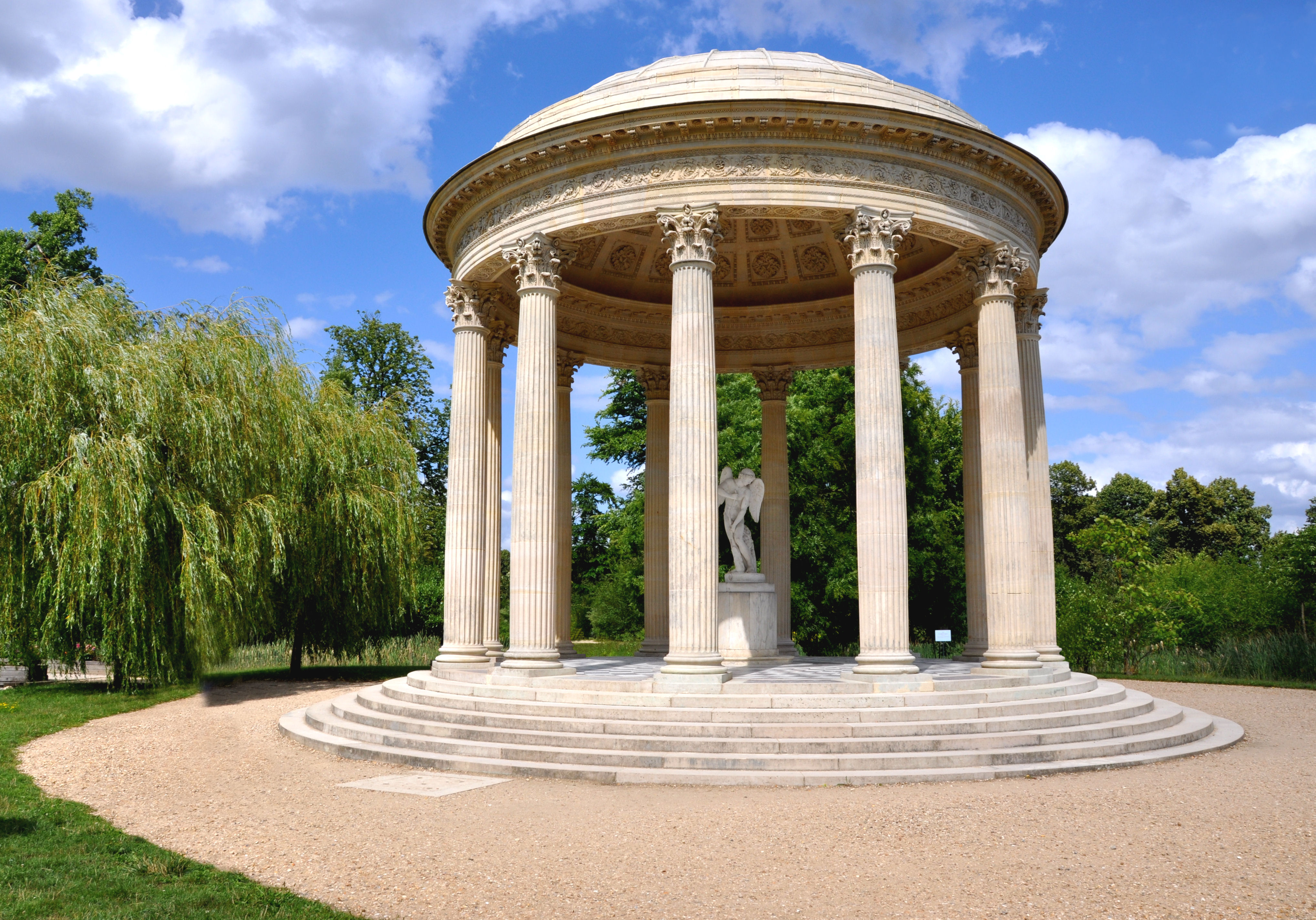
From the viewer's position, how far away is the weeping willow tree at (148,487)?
30047 millimetres

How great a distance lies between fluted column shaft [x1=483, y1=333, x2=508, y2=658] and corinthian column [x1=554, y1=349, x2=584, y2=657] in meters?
3.15

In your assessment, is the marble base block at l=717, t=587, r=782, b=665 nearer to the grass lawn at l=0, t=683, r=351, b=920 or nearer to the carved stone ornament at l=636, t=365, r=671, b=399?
the carved stone ornament at l=636, t=365, r=671, b=399

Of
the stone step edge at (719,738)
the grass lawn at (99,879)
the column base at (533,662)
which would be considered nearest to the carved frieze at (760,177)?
the column base at (533,662)

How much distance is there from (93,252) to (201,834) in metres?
51.5

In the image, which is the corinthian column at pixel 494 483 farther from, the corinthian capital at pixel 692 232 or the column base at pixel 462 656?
the corinthian capital at pixel 692 232

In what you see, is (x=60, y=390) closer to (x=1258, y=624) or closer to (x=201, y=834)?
(x=201, y=834)

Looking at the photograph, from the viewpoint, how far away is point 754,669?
29453 millimetres

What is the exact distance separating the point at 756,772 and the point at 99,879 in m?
11.3

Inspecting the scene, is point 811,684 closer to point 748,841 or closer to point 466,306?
point 748,841

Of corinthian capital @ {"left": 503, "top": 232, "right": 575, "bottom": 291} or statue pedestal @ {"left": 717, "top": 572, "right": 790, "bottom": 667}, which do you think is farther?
statue pedestal @ {"left": 717, "top": 572, "right": 790, "bottom": 667}

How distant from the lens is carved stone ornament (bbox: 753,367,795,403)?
40.4 meters

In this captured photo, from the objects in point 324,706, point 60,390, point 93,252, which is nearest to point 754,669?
point 324,706

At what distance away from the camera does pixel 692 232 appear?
84.6 feet

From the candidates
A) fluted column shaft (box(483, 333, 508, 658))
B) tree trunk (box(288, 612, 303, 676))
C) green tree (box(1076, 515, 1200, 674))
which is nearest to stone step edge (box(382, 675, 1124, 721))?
fluted column shaft (box(483, 333, 508, 658))
